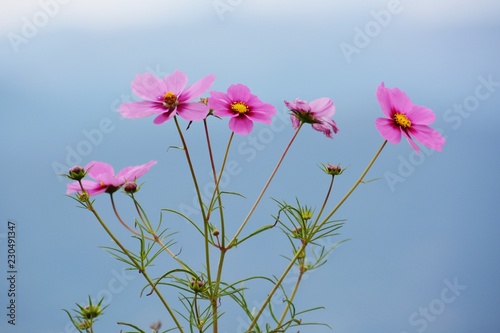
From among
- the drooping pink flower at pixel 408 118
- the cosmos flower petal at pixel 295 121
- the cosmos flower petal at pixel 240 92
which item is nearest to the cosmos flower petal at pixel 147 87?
the cosmos flower petal at pixel 240 92

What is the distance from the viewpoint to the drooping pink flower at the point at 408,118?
818 mm

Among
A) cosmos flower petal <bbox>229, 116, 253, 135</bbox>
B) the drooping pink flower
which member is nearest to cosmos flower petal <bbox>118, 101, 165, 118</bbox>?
cosmos flower petal <bbox>229, 116, 253, 135</bbox>

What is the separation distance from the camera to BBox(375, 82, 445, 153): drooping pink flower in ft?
2.68

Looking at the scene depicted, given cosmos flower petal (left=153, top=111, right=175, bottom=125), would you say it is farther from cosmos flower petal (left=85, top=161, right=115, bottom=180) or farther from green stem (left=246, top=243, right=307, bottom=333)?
green stem (left=246, top=243, right=307, bottom=333)

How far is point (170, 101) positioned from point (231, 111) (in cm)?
9

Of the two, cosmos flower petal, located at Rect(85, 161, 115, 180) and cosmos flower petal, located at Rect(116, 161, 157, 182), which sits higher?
cosmos flower petal, located at Rect(85, 161, 115, 180)

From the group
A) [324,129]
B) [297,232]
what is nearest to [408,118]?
[324,129]

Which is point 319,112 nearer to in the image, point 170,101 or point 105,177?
point 170,101

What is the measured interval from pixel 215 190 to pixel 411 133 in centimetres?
30

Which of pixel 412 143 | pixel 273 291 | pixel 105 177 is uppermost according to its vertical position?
pixel 105 177

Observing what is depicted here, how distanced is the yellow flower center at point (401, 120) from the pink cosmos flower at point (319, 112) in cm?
9

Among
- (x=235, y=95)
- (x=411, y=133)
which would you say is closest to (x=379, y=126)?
(x=411, y=133)

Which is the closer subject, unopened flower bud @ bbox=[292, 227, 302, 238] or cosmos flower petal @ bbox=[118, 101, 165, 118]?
cosmos flower petal @ bbox=[118, 101, 165, 118]

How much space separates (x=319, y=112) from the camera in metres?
0.82
